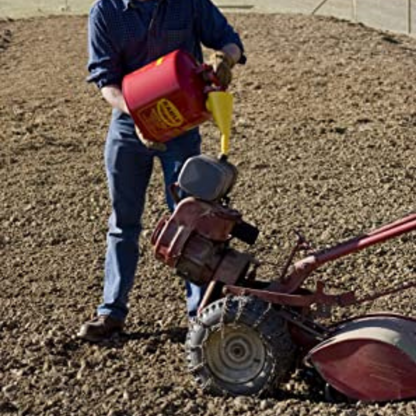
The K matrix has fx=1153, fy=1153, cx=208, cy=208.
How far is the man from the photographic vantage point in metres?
4.61

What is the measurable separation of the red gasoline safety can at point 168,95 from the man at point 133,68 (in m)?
0.11

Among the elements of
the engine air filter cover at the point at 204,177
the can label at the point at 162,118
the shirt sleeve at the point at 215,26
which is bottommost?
the engine air filter cover at the point at 204,177

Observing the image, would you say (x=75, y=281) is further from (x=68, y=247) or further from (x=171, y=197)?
(x=171, y=197)

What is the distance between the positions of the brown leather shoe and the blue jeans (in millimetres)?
27

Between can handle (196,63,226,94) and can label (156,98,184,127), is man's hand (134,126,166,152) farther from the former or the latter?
can handle (196,63,226,94)

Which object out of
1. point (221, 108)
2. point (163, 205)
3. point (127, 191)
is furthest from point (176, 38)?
point (163, 205)

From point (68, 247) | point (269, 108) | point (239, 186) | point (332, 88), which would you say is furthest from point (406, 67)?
point (68, 247)

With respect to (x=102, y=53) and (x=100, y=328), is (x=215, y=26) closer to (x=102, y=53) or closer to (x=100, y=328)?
(x=102, y=53)

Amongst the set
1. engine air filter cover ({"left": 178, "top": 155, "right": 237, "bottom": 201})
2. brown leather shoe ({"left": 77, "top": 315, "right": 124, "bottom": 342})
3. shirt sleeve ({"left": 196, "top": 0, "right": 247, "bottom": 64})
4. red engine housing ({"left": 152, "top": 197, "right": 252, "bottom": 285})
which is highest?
shirt sleeve ({"left": 196, "top": 0, "right": 247, "bottom": 64})

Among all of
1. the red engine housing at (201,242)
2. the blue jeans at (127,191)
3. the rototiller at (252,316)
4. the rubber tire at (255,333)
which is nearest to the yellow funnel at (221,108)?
the rototiller at (252,316)

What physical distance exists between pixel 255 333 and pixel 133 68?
1.23m

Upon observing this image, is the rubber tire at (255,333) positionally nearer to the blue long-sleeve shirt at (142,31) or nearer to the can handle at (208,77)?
the can handle at (208,77)

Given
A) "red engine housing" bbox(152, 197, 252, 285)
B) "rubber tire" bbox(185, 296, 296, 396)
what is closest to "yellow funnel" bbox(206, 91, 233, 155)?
"red engine housing" bbox(152, 197, 252, 285)

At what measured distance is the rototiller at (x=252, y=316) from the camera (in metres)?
4.10
